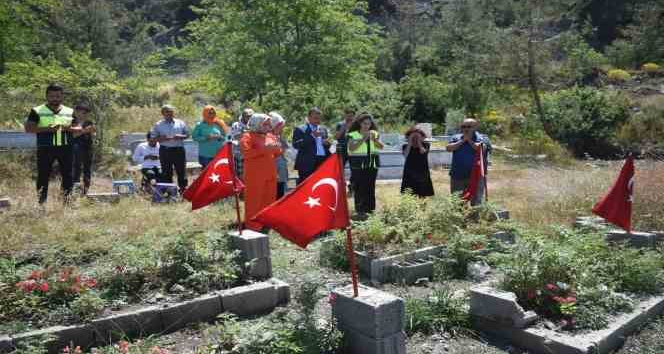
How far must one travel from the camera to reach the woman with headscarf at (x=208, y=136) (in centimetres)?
871

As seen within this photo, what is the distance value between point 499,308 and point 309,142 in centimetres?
449

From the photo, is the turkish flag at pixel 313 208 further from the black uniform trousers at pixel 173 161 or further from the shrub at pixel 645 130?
the shrub at pixel 645 130

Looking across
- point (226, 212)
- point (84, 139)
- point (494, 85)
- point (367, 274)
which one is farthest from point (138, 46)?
point (367, 274)

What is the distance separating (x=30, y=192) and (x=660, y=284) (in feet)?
29.5

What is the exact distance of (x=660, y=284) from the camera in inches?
204

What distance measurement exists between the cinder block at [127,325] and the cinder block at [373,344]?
1538mm

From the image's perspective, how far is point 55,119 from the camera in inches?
298

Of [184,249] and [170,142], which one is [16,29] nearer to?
[170,142]

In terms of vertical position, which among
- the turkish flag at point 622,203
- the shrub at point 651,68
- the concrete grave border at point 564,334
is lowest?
the concrete grave border at point 564,334

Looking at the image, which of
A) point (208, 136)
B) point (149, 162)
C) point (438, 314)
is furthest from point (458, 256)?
point (149, 162)

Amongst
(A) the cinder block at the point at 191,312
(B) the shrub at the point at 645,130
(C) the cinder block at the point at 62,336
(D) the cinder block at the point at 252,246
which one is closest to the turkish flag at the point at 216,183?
(D) the cinder block at the point at 252,246

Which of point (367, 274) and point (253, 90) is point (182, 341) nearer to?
point (367, 274)

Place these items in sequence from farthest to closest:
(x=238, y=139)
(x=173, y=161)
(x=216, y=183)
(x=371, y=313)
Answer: (x=173, y=161) → (x=238, y=139) → (x=216, y=183) → (x=371, y=313)

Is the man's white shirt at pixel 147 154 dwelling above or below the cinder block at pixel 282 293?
above
